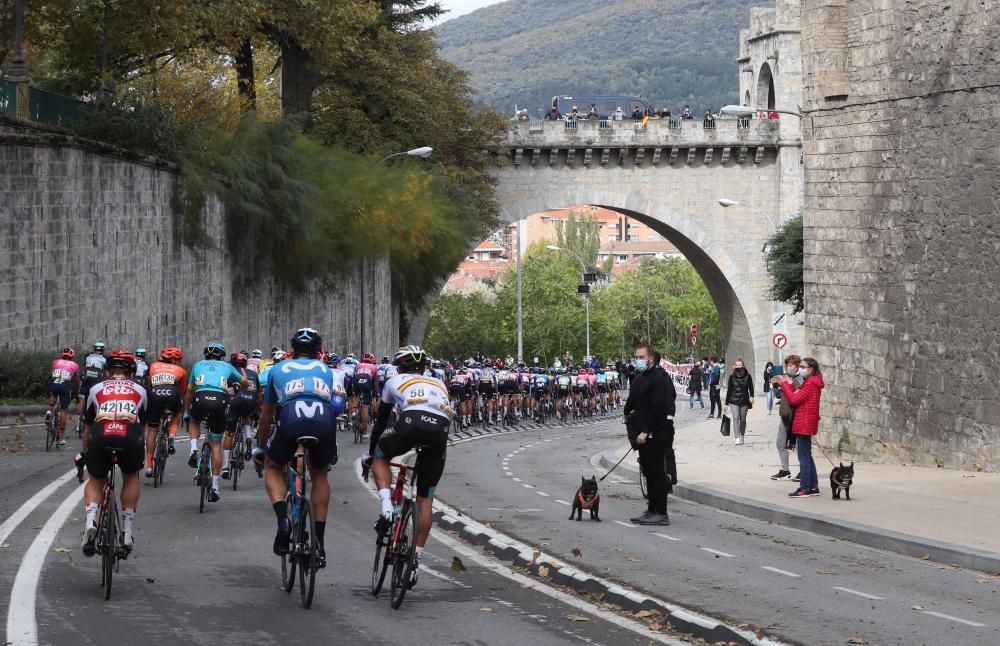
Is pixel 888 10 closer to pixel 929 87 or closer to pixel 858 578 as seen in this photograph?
pixel 929 87

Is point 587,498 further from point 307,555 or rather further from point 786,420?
point 307,555

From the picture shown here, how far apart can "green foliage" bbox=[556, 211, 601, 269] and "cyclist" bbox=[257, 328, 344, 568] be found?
408 feet

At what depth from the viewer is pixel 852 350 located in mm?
25641

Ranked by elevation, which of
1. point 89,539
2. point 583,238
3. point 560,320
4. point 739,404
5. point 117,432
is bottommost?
point 89,539

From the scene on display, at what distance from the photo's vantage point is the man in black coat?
15.9 m

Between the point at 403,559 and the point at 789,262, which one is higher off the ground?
the point at 789,262

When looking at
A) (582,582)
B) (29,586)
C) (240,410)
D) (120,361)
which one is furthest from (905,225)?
(29,586)

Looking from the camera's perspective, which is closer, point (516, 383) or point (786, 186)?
point (516, 383)

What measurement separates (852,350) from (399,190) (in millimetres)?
25737

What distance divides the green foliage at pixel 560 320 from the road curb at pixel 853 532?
8656 cm

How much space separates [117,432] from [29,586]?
1116 mm

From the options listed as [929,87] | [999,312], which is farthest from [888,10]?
[999,312]

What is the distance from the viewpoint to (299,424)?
1056 cm

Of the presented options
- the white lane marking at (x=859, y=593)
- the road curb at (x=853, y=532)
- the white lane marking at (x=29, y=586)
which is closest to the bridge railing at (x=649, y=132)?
the road curb at (x=853, y=532)
